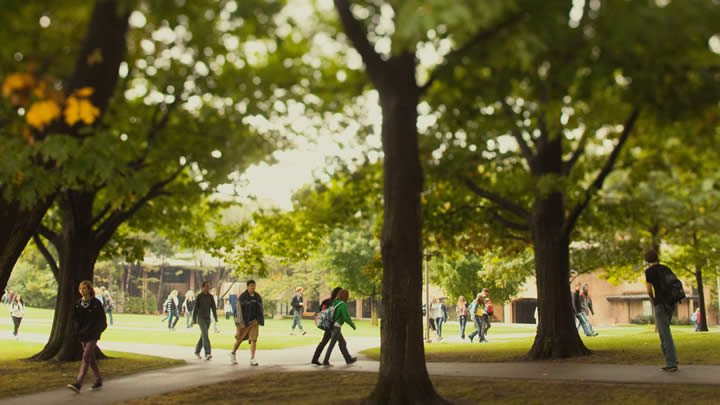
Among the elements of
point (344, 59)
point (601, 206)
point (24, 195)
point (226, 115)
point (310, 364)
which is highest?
→ point (344, 59)

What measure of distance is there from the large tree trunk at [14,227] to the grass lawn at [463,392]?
8.81 feet

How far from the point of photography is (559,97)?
7.54 metres

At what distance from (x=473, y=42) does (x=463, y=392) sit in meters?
4.97

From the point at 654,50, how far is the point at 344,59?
29.7ft

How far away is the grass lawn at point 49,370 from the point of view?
1147 centimetres

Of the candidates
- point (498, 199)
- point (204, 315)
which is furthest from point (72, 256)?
point (498, 199)

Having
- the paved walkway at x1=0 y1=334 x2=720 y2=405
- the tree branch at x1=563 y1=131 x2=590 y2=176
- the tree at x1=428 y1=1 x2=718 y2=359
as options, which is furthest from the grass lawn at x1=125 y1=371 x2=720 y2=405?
Answer: the tree branch at x1=563 y1=131 x2=590 y2=176

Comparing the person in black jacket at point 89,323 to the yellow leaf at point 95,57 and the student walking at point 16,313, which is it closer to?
the yellow leaf at point 95,57

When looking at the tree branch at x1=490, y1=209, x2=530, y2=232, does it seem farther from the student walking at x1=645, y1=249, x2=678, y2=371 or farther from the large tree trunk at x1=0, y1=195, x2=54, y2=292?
the large tree trunk at x1=0, y1=195, x2=54, y2=292

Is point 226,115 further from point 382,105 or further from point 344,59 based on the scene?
point 382,105

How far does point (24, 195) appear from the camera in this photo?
7262 millimetres

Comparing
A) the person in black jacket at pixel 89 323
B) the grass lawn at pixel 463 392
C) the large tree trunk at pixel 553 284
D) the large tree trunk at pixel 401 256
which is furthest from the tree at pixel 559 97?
the person in black jacket at pixel 89 323

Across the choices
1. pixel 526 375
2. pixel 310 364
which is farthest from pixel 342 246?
pixel 526 375

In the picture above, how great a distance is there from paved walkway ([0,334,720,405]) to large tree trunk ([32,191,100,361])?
2813 mm
